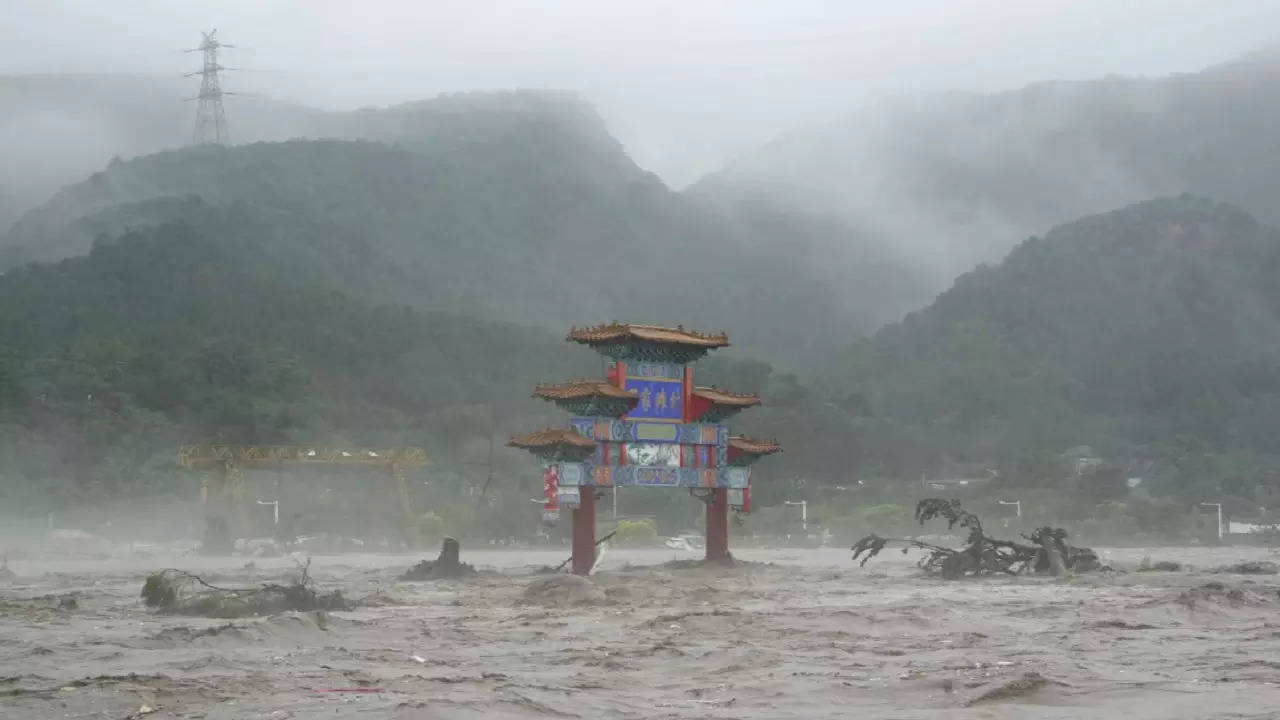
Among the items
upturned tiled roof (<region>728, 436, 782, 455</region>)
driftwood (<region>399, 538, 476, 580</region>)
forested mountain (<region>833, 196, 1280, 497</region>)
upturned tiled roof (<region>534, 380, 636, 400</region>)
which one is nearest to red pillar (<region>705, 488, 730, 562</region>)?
upturned tiled roof (<region>728, 436, 782, 455</region>)

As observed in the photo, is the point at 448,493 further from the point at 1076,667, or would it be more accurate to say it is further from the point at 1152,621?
the point at 1076,667

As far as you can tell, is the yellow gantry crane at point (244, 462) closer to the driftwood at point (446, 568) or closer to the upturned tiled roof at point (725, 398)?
the driftwood at point (446, 568)

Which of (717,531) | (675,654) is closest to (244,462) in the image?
(717,531)

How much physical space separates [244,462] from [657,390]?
105ft

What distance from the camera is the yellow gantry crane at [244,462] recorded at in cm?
6712

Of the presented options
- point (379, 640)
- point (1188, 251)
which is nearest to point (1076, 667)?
point (379, 640)

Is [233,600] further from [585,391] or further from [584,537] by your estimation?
[584,537]

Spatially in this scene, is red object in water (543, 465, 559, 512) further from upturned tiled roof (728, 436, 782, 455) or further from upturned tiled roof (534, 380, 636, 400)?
upturned tiled roof (728, 436, 782, 455)

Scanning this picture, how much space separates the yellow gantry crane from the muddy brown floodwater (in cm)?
3060

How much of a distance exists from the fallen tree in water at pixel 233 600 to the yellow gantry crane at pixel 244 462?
37051 mm

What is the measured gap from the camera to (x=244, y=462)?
6819 centimetres

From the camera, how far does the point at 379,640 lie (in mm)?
23375

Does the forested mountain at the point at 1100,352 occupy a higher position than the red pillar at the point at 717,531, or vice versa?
the forested mountain at the point at 1100,352

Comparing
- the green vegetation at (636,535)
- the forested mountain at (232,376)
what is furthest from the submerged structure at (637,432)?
Result: the forested mountain at (232,376)
